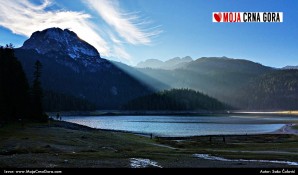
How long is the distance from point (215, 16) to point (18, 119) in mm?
63184

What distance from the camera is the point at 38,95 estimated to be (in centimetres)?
10650

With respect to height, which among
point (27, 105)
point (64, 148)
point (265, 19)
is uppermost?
point (265, 19)

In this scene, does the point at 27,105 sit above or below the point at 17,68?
below

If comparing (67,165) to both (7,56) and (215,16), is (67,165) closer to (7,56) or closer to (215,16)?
(215,16)

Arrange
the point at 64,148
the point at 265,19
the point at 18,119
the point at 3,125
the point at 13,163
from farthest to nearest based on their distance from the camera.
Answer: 1. the point at 18,119
2. the point at 3,125
3. the point at 64,148
4. the point at 265,19
5. the point at 13,163

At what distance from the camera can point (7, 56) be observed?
332ft

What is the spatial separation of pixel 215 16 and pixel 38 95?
69.5 m
